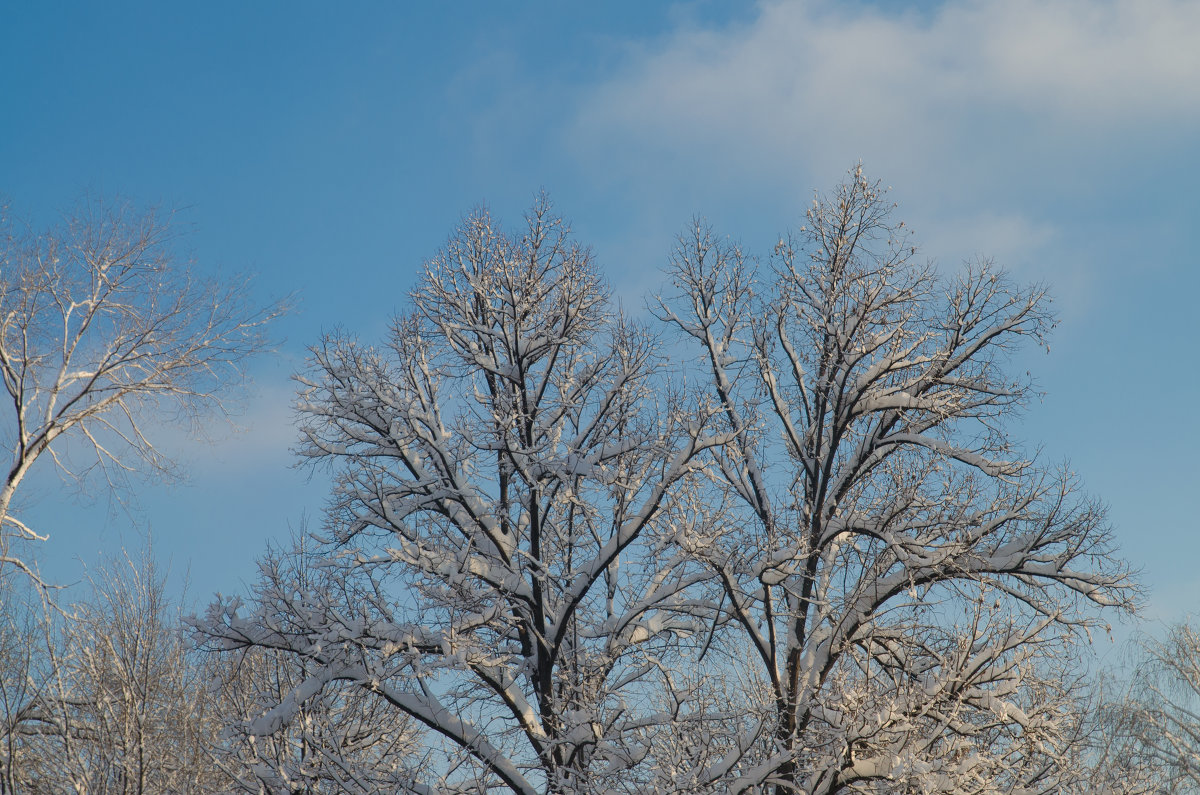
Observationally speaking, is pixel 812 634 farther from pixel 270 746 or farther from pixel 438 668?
pixel 270 746

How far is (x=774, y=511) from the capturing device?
1328 centimetres

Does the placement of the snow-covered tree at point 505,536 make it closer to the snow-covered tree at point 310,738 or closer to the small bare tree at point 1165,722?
the snow-covered tree at point 310,738

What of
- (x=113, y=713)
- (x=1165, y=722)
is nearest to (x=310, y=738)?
(x=113, y=713)

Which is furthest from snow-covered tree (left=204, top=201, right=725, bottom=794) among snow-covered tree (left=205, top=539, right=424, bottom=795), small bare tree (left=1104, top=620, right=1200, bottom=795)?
small bare tree (left=1104, top=620, right=1200, bottom=795)

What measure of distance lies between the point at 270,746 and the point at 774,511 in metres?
8.17

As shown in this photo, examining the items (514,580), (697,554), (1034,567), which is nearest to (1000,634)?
(1034,567)

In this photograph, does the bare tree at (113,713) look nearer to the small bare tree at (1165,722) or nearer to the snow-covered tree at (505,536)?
the snow-covered tree at (505,536)

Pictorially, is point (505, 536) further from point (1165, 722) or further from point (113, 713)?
point (1165, 722)

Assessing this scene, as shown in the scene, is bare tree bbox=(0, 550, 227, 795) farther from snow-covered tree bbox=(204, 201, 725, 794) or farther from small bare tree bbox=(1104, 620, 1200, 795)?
small bare tree bbox=(1104, 620, 1200, 795)

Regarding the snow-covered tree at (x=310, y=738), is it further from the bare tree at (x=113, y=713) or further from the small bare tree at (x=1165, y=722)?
the small bare tree at (x=1165, y=722)

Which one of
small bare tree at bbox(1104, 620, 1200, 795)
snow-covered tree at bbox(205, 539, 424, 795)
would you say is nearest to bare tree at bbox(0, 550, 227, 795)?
snow-covered tree at bbox(205, 539, 424, 795)

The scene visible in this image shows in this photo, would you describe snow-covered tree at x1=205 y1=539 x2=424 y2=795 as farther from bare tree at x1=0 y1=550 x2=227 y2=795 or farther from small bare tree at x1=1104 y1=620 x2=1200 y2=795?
small bare tree at x1=1104 y1=620 x2=1200 y2=795

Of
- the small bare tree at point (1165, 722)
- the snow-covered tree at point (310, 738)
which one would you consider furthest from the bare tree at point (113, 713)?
the small bare tree at point (1165, 722)

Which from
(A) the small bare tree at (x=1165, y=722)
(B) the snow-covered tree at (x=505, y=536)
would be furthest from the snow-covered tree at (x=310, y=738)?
(A) the small bare tree at (x=1165, y=722)
